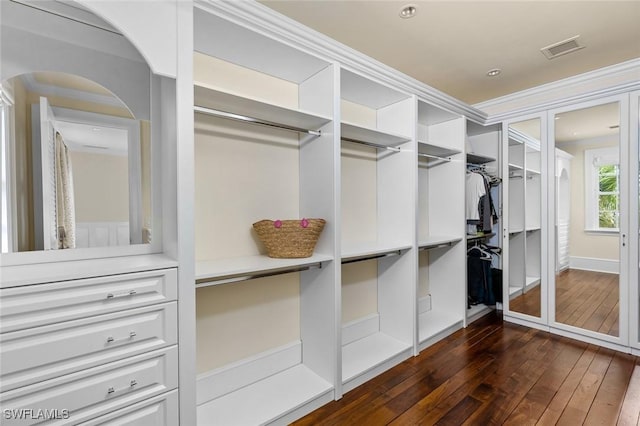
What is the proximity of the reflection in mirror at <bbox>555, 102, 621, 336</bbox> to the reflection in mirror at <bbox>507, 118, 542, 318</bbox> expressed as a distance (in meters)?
0.16

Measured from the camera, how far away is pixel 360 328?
8.65ft

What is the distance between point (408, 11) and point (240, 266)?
6.15ft

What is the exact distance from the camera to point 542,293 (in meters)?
3.00

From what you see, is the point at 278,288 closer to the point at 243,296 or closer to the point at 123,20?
the point at 243,296

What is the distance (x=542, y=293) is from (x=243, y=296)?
2884mm

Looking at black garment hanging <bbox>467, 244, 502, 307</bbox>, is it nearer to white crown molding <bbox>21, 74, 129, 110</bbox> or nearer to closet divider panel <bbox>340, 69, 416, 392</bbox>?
closet divider panel <bbox>340, 69, 416, 392</bbox>

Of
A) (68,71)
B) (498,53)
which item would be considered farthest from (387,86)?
(68,71)

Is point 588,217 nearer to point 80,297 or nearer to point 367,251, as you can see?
point 367,251

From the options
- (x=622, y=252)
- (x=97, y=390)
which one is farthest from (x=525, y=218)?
(x=97, y=390)

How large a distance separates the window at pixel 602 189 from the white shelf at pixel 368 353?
2.04 metres

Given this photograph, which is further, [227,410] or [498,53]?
[498,53]

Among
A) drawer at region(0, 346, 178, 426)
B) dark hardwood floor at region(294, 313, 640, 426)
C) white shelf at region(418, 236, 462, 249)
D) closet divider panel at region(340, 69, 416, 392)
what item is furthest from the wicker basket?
white shelf at region(418, 236, 462, 249)

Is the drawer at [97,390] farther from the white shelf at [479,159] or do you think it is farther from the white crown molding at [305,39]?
the white shelf at [479,159]

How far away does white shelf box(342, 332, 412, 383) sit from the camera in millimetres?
2148
